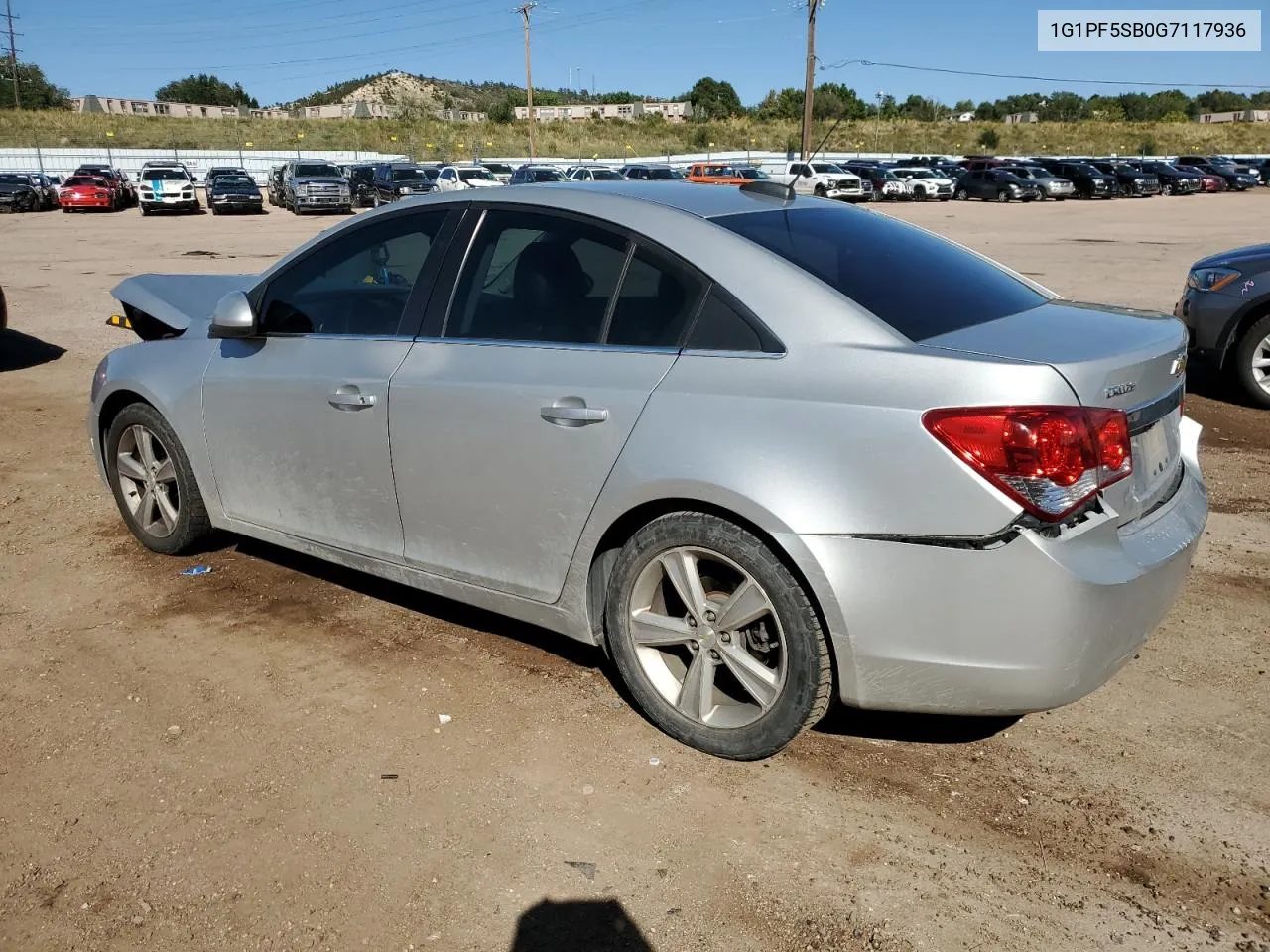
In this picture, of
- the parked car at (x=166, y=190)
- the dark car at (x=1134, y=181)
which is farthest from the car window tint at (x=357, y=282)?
the dark car at (x=1134, y=181)

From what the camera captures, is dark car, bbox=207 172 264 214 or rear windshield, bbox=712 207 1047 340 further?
dark car, bbox=207 172 264 214

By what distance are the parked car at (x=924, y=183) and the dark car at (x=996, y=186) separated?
0.89 meters

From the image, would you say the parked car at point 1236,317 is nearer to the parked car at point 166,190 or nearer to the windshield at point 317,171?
the windshield at point 317,171

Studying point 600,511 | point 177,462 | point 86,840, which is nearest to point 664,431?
point 600,511

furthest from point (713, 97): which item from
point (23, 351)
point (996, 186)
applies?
point (23, 351)

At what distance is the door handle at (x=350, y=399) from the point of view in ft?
12.3

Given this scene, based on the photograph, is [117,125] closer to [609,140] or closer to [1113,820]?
[609,140]

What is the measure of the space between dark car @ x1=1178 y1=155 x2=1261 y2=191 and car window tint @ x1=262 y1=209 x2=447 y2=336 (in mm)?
55420

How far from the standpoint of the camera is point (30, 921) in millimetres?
2564

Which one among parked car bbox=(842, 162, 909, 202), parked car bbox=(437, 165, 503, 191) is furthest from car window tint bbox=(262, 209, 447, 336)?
parked car bbox=(842, 162, 909, 202)

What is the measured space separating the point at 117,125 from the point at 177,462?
232 ft

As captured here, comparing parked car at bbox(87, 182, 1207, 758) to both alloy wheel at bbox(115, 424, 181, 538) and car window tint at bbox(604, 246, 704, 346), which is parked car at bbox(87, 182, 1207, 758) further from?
alloy wheel at bbox(115, 424, 181, 538)

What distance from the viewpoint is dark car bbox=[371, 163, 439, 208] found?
38156 millimetres

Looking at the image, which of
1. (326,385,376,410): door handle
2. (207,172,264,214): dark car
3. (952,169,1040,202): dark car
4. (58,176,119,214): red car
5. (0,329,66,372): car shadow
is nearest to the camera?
(326,385,376,410): door handle
